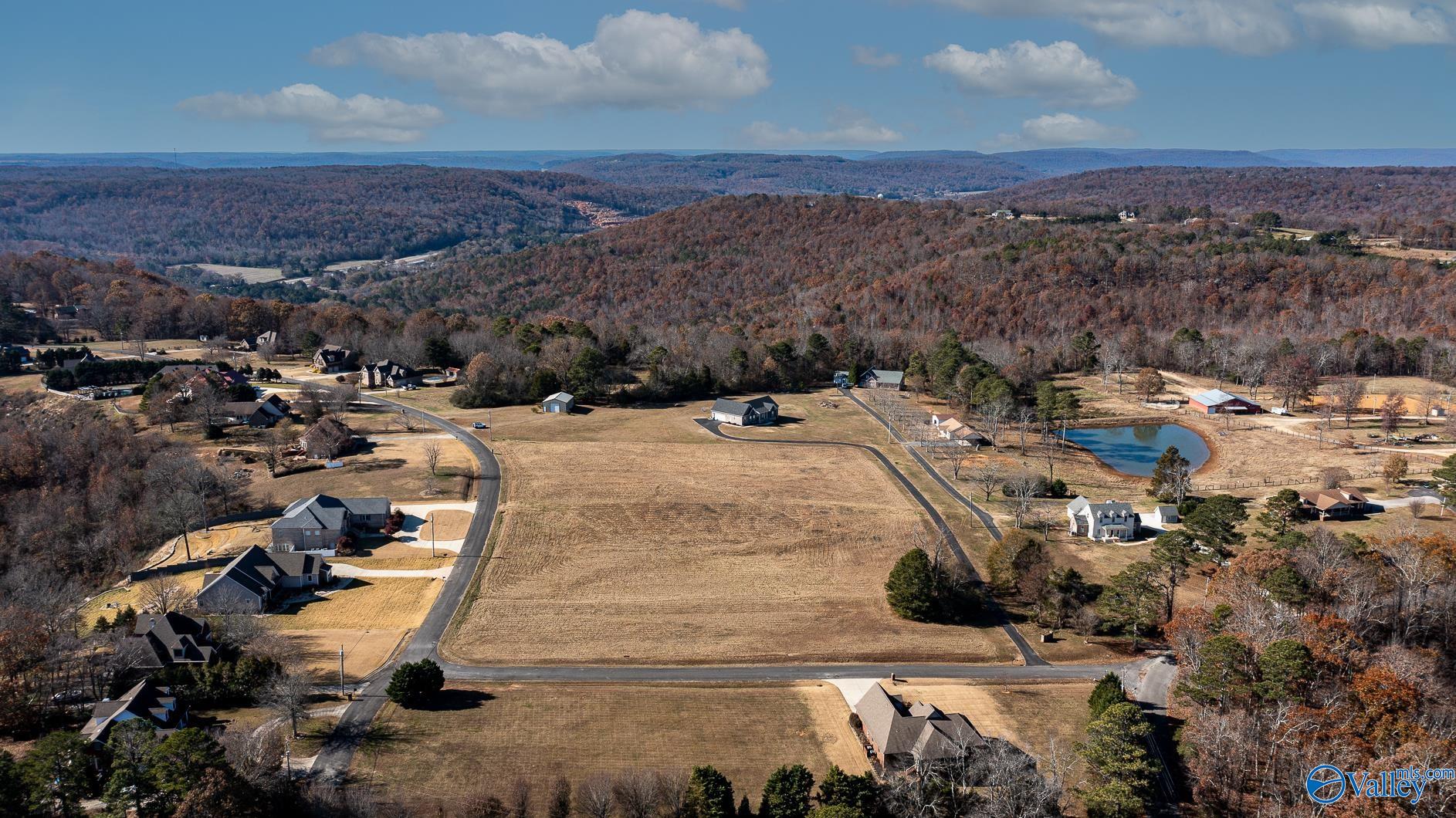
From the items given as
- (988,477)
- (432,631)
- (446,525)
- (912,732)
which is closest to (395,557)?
(446,525)

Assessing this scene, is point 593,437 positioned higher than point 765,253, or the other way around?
point 765,253

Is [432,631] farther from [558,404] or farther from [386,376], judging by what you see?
[386,376]

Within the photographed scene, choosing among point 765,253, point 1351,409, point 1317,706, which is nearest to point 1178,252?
point 1351,409

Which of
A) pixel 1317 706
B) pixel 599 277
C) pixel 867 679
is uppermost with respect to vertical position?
pixel 599 277

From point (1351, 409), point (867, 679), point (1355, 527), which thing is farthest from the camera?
point (1351, 409)

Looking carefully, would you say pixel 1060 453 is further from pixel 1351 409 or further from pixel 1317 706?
pixel 1317 706

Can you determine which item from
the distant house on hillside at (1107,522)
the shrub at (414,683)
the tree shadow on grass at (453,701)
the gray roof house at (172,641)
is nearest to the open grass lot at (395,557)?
the gray roof house at (172,641)

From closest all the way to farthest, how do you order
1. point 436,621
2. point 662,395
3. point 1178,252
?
1. point 436,621
2. point 662,395
3. point 1178,252

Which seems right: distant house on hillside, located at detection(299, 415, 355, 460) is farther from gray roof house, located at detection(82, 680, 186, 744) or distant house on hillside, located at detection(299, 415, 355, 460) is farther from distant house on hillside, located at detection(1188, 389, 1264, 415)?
distant house on hillside, located at detection(1188, 389, 1264, 415)
